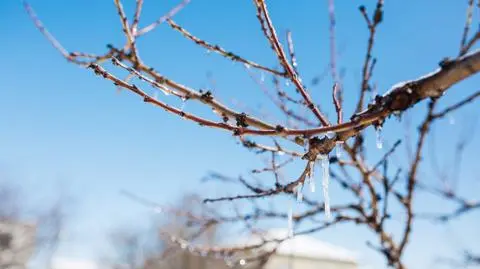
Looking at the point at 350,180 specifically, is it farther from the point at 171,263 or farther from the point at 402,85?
the point at 171,263

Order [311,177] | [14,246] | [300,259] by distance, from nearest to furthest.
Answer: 1. [311,177]
2. [14,246]
3. [300,259]

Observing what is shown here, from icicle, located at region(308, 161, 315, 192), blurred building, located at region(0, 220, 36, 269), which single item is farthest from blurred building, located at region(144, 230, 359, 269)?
icicle, located at region(308, 161, 315, 192)

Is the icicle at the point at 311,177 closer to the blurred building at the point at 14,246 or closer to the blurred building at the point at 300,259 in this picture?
the blurred building at the point at 14,246

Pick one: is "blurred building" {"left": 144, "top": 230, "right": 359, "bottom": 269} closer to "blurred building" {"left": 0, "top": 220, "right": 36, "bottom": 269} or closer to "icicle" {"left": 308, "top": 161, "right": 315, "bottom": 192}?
"blurred building" {"left": 0, "top": 220, "right": 36, "bottom": 269}

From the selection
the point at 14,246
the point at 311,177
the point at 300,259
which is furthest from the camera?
the point at 300,259

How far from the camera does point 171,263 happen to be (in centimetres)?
3195

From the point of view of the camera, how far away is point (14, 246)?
1961cm

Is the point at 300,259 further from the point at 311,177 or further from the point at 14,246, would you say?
the point at 311,177

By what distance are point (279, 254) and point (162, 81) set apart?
2999 centimetres

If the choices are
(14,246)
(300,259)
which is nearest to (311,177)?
(14,246)

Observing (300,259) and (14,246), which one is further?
(300,259)

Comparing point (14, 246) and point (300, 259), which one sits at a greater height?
point (300, 259)

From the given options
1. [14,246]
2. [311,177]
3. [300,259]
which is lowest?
[311,177]

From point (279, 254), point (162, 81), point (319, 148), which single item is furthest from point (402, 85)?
point (279, 254)
